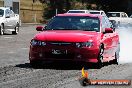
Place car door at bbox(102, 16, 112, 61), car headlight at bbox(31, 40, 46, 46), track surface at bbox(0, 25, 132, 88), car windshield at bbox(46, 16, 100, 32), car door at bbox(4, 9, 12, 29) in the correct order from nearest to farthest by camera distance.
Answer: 1. track surface at bbox(0, 25, 132, 88)
2. car headlight at bbox(31, 40, 46, 46)
3. car door at bbox(102, 16, 112, 61)
4. car windshield at bbox(46, 16, 100, 32)
5. car door at bbox(4, 9, 12, 29)

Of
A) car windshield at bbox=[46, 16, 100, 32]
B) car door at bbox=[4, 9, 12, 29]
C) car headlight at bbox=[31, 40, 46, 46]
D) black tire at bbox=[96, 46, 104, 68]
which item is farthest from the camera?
car door at bbox=[4, 9, 12, 29]

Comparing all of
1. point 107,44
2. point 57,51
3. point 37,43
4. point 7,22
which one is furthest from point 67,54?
point 7,22

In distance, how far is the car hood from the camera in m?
13.9

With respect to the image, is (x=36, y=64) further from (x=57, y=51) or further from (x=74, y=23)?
(x=74, y=23)

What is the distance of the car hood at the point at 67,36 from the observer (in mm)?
13898

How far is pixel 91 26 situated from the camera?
603 inches

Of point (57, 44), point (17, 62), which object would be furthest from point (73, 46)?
point (17, 62)

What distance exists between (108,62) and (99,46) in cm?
248

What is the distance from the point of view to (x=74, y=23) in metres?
15.5

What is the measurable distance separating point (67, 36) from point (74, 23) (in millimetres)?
1461

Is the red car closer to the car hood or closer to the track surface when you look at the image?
the car hood

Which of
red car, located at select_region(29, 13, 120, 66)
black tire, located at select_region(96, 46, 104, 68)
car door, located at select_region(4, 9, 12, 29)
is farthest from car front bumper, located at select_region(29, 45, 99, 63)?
car door, located at select_region(4, 9, 12, 29)

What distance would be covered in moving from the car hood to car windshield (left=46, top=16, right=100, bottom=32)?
0.58 meters

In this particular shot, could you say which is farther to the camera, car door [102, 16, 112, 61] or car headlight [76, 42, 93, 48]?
car door [102, 16, 112, 61]
